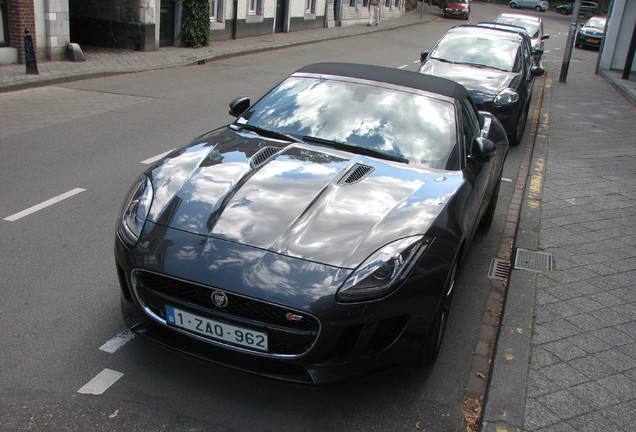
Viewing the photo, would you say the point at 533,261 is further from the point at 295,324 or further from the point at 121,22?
the point at 121,22

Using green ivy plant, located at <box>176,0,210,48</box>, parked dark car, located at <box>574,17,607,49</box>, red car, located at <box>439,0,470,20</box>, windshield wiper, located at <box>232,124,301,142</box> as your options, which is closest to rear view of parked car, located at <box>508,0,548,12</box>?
red car, located at <box>439,0,470,20</box>

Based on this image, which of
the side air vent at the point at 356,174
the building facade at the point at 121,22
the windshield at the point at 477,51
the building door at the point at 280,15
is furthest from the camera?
the building door at the point at 280,15

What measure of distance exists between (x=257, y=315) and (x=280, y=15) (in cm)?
2463

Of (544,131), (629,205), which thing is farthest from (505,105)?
(629,205)

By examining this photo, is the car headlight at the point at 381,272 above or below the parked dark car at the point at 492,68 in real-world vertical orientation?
below

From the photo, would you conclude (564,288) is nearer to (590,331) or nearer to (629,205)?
(590,331)

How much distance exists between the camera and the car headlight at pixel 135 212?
3.51 meters

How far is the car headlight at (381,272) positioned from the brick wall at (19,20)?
13.0 metres

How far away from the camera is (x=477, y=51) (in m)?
11.0

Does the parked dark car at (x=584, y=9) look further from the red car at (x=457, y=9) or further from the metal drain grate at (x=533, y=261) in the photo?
the metal drain grate at (x=533, y=261)

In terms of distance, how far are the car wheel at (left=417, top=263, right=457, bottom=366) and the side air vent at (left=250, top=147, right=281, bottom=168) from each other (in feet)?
4.60

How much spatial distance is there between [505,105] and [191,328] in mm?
7360

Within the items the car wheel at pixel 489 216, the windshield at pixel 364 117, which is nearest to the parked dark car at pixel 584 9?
the car wheel at pixel 489 216

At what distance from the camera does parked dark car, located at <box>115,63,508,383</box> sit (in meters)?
Result: 3.13
